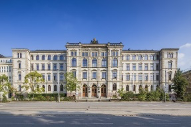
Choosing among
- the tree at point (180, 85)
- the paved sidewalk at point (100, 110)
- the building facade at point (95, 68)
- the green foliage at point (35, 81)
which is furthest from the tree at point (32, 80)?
the tree at point (180, 85)

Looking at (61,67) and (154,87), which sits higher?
(61,67)

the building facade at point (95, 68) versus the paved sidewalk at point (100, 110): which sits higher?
the building facade at point (95, 68)

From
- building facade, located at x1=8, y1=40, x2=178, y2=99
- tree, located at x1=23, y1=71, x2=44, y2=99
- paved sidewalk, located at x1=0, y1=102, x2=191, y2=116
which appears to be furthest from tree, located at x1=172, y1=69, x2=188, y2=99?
tree, located at x1=23, y1=71, x2=44, y2=99

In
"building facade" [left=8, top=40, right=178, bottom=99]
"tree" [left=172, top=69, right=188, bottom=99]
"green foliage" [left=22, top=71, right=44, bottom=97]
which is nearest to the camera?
"tree" [left=172, top=69, right=188, bottom=99]

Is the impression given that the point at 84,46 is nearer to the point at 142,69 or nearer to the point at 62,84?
the point at 62,84

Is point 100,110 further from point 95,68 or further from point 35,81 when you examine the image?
point 35,81

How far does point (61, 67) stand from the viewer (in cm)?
4422

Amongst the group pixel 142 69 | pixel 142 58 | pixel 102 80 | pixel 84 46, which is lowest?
pixel 102 80

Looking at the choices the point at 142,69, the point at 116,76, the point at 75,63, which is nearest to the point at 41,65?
the point at 75,63

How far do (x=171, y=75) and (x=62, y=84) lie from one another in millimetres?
40748

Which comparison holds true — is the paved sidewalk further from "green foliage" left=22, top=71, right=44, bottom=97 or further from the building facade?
the building facade

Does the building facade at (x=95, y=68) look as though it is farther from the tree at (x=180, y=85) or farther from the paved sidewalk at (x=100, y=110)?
the paved sidewalk at (x=100, y=110)

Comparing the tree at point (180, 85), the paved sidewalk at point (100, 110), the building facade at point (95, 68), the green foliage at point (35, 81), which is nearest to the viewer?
the paved sidewalk at point (100, 110)

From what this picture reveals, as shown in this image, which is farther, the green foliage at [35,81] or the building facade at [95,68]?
the building facade at [95,68]
